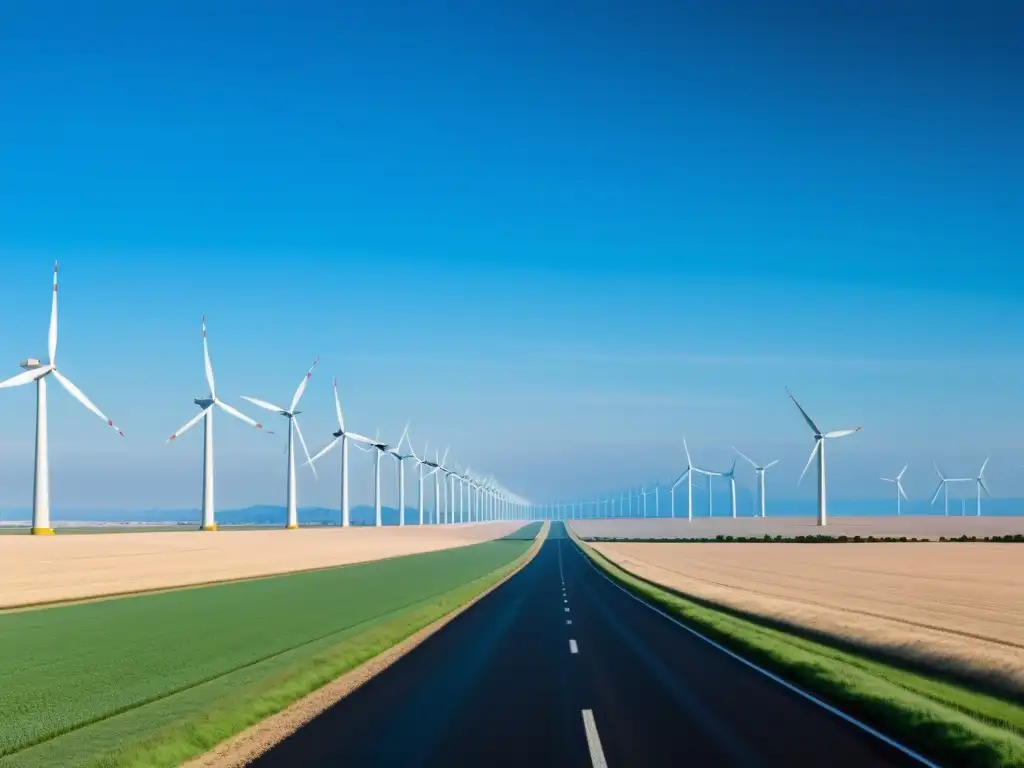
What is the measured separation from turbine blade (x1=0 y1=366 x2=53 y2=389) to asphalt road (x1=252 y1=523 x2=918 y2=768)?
59314 mm

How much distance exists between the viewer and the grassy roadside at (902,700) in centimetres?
1127

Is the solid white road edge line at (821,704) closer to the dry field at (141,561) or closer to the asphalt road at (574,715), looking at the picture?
the asphalt road at (574,715)

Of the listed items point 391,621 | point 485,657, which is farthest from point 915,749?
point 391,621

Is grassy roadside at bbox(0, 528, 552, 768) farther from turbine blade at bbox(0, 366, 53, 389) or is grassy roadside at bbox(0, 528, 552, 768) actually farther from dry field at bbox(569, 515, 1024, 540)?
dry field at bbox(569, 515, 1024, 540)

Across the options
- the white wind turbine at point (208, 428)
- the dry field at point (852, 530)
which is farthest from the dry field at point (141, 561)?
the dry field at point (852, 530)

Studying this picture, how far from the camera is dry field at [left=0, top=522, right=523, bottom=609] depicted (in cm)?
3894

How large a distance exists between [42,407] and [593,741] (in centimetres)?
7106

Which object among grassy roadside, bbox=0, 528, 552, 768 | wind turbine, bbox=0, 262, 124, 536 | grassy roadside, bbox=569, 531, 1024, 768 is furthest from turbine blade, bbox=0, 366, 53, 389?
grassy roadside, bbox=569, 531, 1024, 768

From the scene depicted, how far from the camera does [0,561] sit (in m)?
51.1

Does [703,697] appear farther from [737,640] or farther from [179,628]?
[179,628]

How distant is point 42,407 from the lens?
2899 inches

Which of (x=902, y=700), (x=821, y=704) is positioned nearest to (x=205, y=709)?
(x=821, y=704)

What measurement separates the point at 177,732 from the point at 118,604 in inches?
837

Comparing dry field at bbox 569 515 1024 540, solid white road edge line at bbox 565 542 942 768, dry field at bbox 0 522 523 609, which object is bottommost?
dry field at bbox 569 515 1024 540
